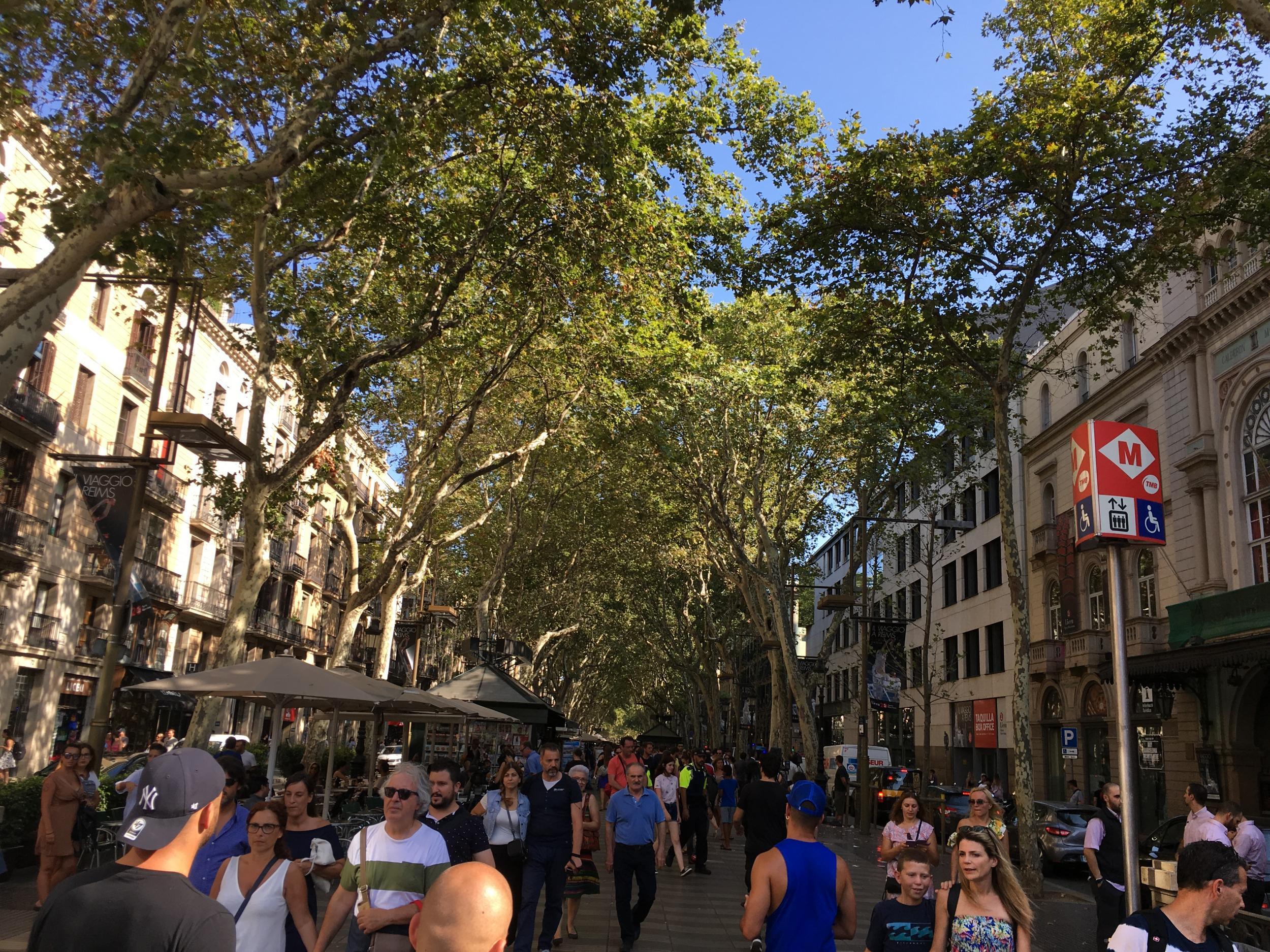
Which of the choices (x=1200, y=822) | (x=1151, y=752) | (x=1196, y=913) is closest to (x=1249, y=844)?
(x=1200, y=822)

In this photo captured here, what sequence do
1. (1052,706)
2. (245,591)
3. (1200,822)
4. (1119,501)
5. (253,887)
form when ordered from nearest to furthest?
(253,887) → (1119,501) → (1200,822) → (245,591) → (1052,706)

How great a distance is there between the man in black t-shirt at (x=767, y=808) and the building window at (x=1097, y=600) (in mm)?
21587

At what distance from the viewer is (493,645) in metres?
31.7

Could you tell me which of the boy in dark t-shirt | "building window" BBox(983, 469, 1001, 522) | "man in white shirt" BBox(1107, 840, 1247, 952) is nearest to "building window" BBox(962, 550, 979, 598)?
"building window" BBox(983, 469, 1001, 522)

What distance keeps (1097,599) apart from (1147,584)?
2.67 metres

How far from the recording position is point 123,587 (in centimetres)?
1020

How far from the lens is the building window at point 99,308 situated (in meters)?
25.9

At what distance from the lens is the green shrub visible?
1128 centimetres

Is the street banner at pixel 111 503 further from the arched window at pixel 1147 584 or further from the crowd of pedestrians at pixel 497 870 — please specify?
the arched window at pixel 1147 584

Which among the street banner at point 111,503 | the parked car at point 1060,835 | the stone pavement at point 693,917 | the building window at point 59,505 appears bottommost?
the stone pavement at point 693,917

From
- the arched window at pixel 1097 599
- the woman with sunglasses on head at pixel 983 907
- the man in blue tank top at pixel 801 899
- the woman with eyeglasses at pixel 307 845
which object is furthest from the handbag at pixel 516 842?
the arched window at pixel 1097 599

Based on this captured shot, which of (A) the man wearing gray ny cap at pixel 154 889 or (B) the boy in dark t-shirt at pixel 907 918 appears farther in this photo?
(B) the boy in dark t-shirt at pixel 907 918

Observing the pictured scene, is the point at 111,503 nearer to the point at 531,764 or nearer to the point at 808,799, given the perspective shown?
the point at 531,764

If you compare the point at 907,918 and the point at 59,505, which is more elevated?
the point at 59,505
